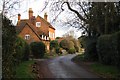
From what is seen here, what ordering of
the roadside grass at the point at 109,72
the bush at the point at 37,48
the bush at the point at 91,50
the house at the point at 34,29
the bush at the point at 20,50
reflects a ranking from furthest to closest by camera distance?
the house at the point at 34,29 → the bush at the point at 37,48 → the bush at the point at 91,50 → the roadside grass at the point at 109,72 → the bush at the point at 20,50

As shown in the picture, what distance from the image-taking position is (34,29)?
59750mm

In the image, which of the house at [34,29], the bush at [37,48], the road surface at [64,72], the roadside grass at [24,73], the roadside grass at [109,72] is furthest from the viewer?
the house at [34,29]

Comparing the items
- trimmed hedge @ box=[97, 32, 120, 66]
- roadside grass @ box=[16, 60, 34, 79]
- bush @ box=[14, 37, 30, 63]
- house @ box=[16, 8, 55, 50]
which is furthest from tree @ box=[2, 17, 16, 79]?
house @ box=[16, 8, 55, 50]

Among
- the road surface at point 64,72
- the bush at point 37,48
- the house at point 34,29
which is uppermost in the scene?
the house at point 34,29

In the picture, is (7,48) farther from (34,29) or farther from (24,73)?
Result: (34,29)

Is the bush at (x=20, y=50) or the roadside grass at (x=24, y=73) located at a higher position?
the bush at (x=20, y=50)

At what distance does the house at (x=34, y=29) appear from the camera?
190 feet

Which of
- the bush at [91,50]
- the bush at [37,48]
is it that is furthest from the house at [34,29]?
the bush at [91,50]

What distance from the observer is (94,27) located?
33.7m

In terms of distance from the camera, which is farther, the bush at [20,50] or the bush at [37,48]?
the bush at [37,48]

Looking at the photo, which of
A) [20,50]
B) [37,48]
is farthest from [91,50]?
[37,48]

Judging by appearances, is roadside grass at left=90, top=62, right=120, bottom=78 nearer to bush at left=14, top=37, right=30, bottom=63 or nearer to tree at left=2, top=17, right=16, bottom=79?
bush at left=14, top=37, right=30, bottom=63

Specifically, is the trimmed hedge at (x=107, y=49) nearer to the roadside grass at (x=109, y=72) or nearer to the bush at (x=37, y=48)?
the roadside grass at (x=109, y=72)

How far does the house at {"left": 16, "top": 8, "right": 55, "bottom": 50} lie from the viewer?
5800 cm
